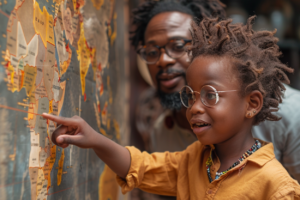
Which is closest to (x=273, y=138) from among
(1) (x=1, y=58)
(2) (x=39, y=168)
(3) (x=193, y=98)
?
(3) (x=193, y=98)

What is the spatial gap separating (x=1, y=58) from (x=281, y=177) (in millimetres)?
779

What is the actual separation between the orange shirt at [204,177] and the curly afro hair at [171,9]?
0.78 m

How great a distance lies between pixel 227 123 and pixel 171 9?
887 millimetres

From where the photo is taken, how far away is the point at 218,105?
0.88 m

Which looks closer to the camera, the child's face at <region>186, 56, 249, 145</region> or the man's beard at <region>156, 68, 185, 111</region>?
the child's face at <region>186, 56, 249, 145</region>

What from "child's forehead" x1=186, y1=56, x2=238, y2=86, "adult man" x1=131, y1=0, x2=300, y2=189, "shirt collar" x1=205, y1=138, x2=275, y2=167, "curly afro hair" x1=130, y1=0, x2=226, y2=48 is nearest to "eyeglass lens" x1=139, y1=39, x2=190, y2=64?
"adult man" x1=131, y1=0, x2=300, y2=189

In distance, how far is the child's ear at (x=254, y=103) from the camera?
92 centimetres

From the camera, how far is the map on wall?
0.61m

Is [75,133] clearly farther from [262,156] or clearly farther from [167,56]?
[167,56]

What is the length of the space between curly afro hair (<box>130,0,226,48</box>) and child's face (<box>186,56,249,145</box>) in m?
0.66

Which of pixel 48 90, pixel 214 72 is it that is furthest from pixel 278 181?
pixel 48 90

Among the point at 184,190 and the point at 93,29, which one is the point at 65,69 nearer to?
the point at 93,29

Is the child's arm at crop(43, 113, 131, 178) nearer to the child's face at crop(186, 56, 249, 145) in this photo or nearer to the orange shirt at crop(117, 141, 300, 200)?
the orange shirt at crop(117, 141, 300, 200)

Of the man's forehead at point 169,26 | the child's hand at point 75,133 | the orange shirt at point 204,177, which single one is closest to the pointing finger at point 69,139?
the child's hand at point 75,133
